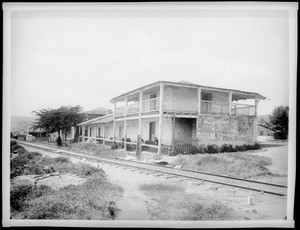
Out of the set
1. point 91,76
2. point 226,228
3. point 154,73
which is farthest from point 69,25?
point 226,228

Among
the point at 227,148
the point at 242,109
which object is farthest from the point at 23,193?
the point at 242,109

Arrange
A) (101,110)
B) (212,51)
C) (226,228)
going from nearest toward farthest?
(226,228) → (212,51) → (101,110)

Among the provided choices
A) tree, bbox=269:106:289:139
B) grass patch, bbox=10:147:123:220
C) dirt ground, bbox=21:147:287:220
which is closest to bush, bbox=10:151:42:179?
grass patch, bbox=10:147:123:220

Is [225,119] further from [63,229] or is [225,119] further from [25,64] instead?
[25,64]

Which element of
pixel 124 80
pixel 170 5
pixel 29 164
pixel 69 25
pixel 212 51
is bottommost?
pixel 29 164

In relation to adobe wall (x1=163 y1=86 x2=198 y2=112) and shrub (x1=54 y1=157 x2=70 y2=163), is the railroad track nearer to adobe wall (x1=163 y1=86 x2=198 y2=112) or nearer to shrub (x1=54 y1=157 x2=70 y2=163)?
shrub (x1=54 y1=157 x2=70 y2=163)

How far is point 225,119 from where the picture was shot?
6.13 metres

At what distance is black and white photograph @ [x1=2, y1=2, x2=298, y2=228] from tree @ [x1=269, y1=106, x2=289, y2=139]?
23mm

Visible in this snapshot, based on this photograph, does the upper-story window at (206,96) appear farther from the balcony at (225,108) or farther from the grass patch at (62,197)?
the grass patch at (62,197)

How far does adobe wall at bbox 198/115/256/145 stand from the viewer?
599 cm

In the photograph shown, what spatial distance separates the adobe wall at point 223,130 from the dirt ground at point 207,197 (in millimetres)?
736

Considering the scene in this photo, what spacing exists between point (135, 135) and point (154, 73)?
1734 millimetres

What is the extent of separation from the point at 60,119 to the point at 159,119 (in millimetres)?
2500

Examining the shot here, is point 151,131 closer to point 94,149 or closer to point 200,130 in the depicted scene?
point 200,130
